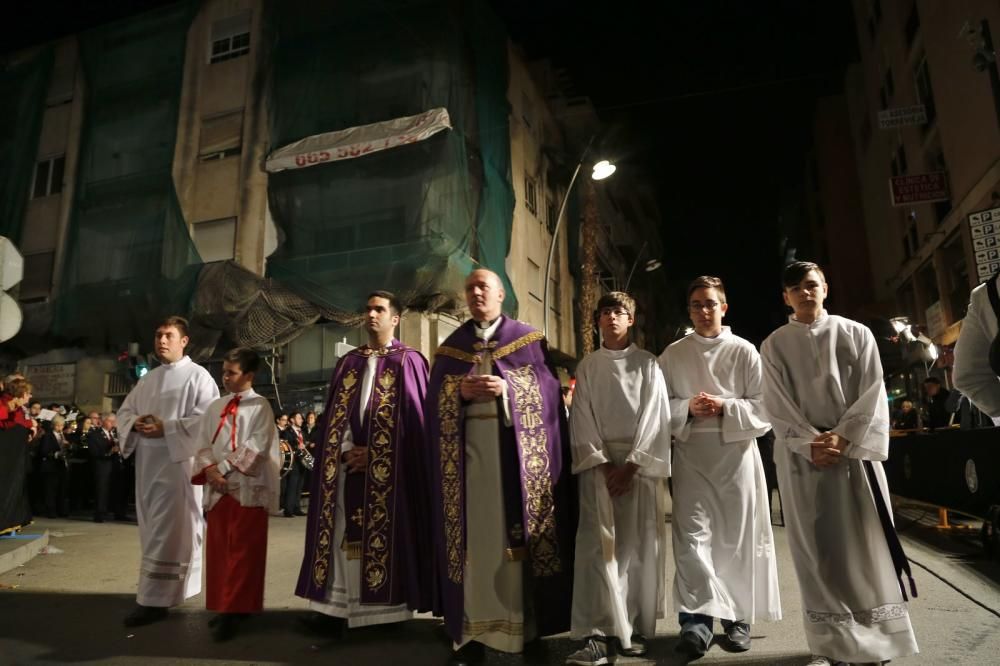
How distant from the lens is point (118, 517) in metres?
11.9

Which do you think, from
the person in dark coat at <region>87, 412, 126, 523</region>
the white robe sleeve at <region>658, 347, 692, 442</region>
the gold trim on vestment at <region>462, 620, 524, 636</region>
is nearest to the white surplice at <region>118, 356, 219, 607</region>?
the gold trim on vestment at <region>462, 620, 524, 636</region>

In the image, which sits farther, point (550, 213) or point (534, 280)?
point (550, 213)

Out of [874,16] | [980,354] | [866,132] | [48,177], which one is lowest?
[980,354]

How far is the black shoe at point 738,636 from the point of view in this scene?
147 inches

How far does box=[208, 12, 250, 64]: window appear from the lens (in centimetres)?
1800

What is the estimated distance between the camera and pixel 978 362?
3.04 metres

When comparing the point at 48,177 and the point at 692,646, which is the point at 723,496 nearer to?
the point at 692,646

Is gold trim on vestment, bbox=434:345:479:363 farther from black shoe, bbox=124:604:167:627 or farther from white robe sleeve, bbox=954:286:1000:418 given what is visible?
black shoe, bbox=124:604:167:627

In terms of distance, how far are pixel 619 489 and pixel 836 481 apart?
43.1 inches

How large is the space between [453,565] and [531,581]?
0.45 meters

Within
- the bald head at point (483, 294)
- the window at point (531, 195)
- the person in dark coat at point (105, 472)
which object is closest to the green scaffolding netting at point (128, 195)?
the person in dark coat at point (105, 472)

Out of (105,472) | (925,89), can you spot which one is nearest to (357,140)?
(105,472)

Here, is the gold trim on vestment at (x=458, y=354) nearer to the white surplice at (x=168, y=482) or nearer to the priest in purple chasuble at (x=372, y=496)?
the priest in purple chasuble at (x=372, y=496)

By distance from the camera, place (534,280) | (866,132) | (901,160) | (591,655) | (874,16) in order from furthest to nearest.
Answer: (866,132), (874,16), (901,160), (534,280), (591,655)
